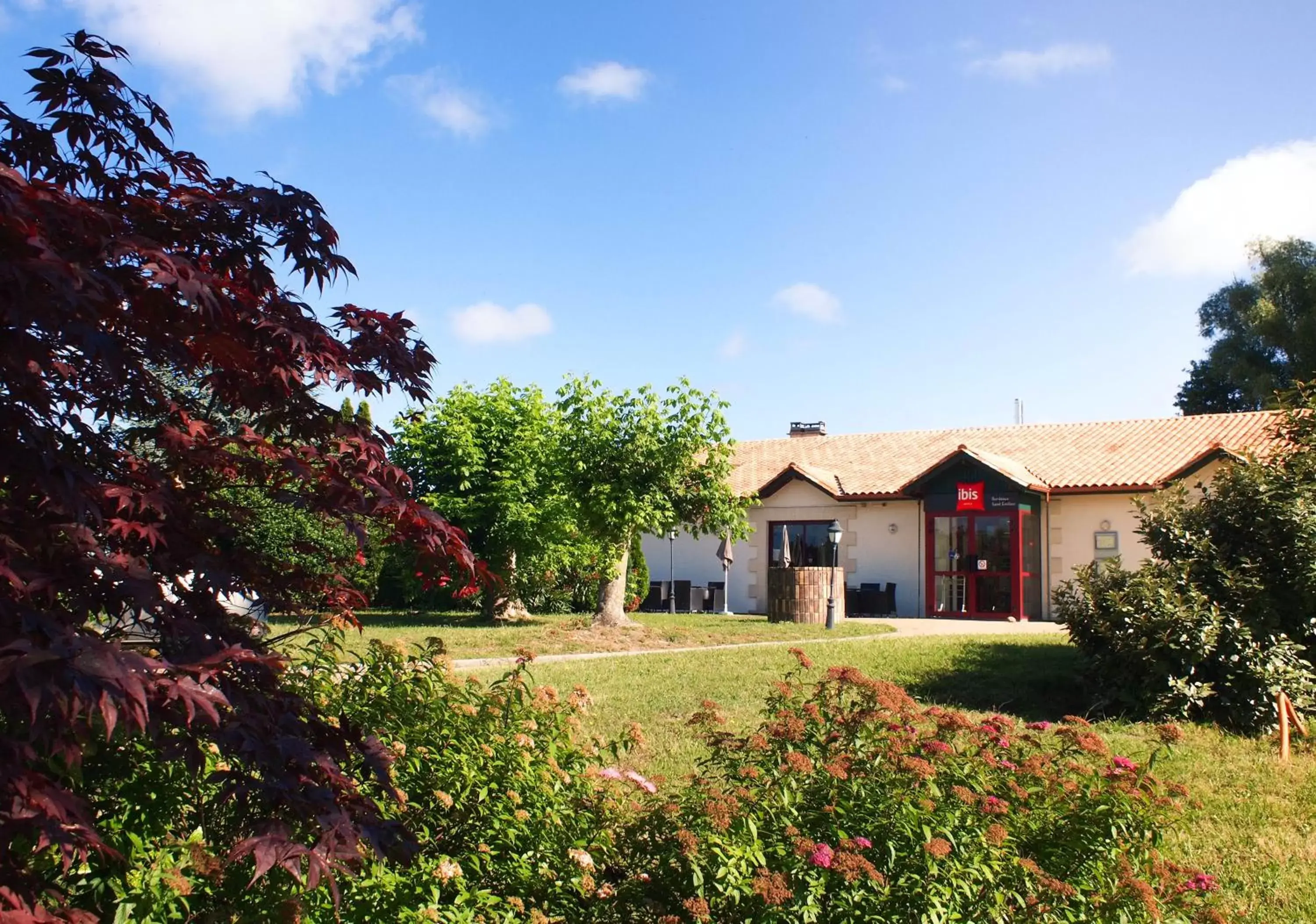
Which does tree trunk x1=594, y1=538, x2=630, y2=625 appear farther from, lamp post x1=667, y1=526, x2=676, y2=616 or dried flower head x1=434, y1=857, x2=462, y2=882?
dried flower head x1=434, y1=857, x2=462, y2=882

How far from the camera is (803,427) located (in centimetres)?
3116

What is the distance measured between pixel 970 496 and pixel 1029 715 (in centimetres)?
1330

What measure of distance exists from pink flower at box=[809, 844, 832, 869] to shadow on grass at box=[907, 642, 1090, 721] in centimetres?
661

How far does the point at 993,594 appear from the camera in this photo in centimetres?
2208

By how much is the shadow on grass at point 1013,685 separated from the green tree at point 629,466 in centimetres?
740

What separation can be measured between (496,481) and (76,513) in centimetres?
1701

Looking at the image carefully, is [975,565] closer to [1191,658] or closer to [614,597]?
[614,597]

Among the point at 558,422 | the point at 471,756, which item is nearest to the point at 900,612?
the point at 558,422

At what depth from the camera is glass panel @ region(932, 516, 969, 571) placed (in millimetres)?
22406

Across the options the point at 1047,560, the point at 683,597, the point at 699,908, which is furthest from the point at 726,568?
the point at 699,908

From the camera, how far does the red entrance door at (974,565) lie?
71.4ft

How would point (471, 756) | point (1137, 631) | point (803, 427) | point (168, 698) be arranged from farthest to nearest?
point (803, 427)
point (1137, 631)
point (471, 756)
point (168, 698)

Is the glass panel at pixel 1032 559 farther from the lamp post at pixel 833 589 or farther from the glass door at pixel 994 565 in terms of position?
the lamp post at pixel 833 589

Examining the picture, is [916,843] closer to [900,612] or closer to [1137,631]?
[1137,631]
